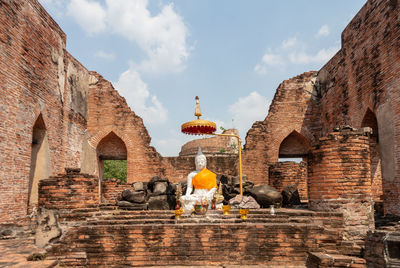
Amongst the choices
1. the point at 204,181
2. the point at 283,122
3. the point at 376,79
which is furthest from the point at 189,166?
the point at 376,79

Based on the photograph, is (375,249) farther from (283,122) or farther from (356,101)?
(283,122)

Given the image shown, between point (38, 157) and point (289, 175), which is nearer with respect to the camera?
point (38, 157)

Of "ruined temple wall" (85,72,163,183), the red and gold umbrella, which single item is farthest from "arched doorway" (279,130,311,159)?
the red and gold umbrella

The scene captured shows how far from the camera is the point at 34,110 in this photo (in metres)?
9.04

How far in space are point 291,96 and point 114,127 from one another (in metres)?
7.43

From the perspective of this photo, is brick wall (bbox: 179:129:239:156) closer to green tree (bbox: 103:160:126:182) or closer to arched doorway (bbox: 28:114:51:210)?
arched doorway (bbox: 28:114:51:210)

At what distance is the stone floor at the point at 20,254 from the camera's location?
14.4 feet

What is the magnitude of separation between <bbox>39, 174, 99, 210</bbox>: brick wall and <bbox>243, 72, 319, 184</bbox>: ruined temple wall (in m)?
7.97

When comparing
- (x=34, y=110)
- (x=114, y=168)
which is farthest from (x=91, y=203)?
(x=114, y=168)

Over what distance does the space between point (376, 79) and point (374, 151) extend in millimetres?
2378

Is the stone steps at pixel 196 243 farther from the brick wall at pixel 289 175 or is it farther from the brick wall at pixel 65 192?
the brick wall at pixel 289 175

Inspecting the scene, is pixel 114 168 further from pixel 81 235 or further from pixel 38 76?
pixel 81 235

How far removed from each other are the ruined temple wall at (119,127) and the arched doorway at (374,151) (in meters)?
7.51

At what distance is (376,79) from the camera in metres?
8.88
